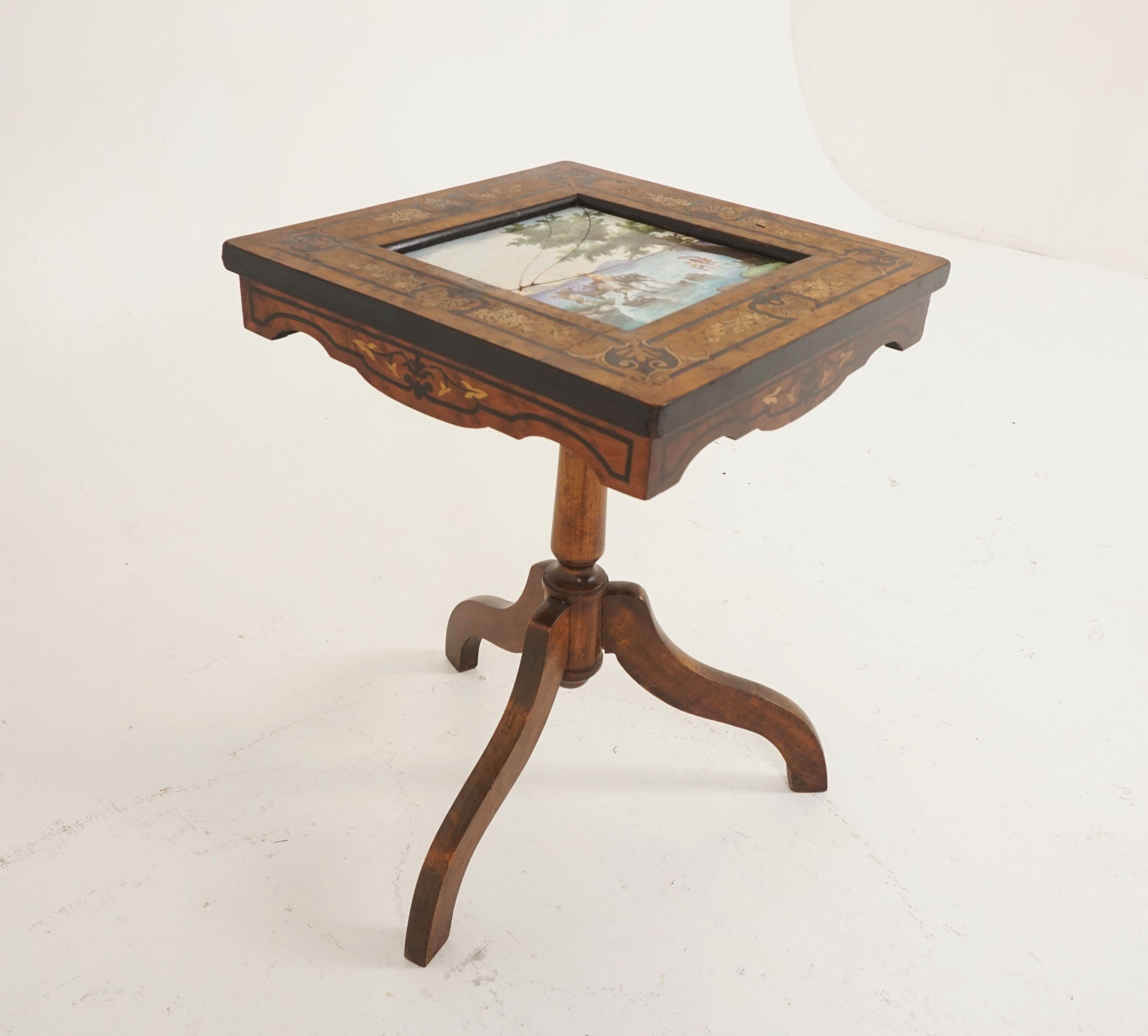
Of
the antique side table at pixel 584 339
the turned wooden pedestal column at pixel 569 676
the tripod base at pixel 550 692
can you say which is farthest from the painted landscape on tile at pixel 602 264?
the tripod base at pixel 550 692

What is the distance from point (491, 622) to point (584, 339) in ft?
2.61

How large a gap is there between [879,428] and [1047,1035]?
184 cm

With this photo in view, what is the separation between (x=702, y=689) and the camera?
78.3 inches

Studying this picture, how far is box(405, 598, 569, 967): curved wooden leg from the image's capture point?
5.54 feet

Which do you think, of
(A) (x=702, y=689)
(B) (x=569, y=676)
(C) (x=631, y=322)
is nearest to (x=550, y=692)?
(B) (x=569, y=676)

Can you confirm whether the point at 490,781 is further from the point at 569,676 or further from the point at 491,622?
the point at 491,622

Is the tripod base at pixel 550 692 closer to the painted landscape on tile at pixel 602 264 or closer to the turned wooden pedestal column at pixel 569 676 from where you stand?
the turned wooden pedestal column at pixel 569 676

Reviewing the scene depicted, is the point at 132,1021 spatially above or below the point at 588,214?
below

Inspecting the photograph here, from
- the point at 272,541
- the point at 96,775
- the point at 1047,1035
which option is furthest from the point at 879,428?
the point at 96,775

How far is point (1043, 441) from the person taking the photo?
3.19 metres

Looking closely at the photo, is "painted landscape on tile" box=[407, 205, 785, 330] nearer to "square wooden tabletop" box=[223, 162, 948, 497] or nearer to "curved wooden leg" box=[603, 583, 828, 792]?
"square wooden tabletop" box=[223, 162, 948, 497]

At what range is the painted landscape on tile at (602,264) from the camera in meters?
1.62

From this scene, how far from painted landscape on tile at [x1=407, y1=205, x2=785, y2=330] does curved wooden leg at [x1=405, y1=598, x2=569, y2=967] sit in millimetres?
468

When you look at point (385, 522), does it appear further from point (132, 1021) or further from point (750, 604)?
point (132, 1021)
